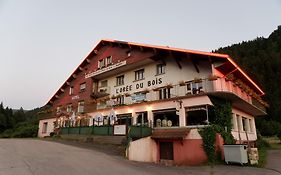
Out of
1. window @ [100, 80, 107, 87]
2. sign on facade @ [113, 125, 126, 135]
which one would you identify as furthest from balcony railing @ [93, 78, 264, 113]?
window @ [100, 80, 107, 87]

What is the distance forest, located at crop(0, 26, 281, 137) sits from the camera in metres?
47.2

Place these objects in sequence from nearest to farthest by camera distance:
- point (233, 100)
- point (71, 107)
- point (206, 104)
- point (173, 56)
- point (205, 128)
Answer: point (205, 128) → point (206, 104) → point (233, 100) → point (173, 56) → point (71, 107)

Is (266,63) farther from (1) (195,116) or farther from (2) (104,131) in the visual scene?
(2) (104,131)

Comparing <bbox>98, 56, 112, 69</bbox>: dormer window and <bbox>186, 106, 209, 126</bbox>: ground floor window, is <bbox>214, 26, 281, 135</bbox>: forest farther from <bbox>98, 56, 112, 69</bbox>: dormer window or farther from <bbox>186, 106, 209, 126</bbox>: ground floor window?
<bbox>98, 56, 112, 69</bbox>: dormer window

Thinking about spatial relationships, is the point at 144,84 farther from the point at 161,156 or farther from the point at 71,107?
the point at 71,107

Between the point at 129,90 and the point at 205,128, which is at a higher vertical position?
the point at 129,90

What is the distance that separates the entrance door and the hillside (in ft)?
131

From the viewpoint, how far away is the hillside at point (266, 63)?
1966 inches

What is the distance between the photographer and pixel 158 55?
22.9 metres

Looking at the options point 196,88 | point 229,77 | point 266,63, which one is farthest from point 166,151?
point 266,63

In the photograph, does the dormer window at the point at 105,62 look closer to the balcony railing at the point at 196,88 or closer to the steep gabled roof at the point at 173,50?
the steep gabled roof at the point at 173,50

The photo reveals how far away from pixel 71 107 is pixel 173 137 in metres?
21.9

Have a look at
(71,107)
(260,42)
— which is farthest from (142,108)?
(260,42)

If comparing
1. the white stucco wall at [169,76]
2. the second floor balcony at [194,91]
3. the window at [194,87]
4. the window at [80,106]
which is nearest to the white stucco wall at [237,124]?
the second floor balcony at [194,91]
